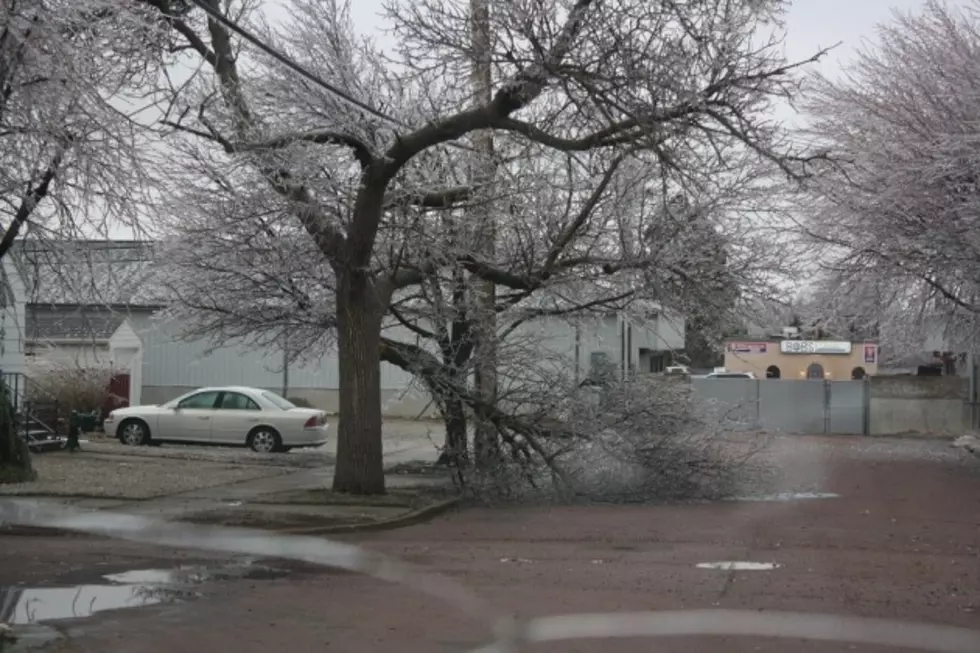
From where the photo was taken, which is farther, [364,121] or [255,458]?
[255,458]

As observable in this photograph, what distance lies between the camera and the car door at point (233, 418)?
78.2 ft

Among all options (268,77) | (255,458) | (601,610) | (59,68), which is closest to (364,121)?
(268,77)

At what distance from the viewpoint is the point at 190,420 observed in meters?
24.0

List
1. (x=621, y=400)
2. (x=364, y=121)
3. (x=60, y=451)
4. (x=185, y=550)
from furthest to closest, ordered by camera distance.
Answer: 1. (x=60, y=451)
2. (x=621, y=400)
3. (x=364, y=121)
4. (x=185, y=550)

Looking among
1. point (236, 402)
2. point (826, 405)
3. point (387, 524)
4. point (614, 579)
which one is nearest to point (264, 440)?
point (236, 402)

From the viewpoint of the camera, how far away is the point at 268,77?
1499cm

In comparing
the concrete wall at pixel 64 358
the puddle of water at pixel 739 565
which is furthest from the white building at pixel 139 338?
the puddle of water at pixel 739 565

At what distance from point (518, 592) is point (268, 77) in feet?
28.5

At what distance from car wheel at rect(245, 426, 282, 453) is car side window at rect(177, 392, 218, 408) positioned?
3.94 feet

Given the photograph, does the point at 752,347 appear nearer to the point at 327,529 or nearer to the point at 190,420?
the point at 190,420

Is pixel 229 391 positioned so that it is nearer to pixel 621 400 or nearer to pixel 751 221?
pixel 621 400

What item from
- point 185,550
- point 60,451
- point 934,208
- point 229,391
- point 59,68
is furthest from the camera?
point 229,391

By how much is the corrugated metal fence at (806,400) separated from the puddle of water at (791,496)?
17700 mm

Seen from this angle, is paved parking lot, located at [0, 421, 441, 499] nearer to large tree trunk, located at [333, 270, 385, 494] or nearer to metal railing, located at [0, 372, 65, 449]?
metal railing, located at [0, 372, 65, 449]
